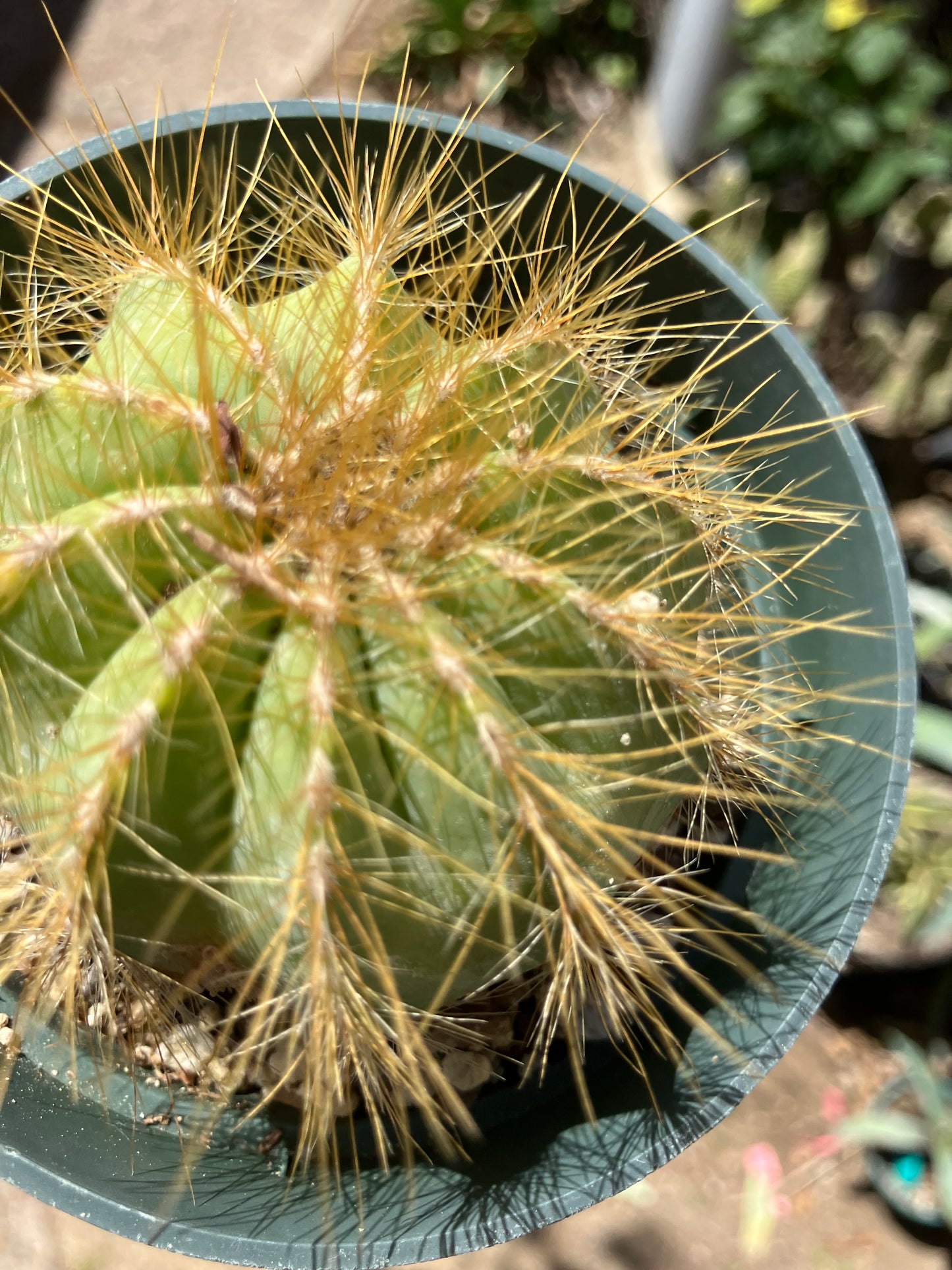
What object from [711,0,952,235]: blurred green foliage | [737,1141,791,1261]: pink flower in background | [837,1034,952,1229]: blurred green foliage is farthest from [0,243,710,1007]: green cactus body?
[711,0,952,235]: blurred green foliage

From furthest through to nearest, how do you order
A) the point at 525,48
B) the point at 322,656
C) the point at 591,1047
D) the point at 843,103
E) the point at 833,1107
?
1. the point at 525,48
2. the point at 843,103
3. the point at 833,1107
4. the point at 591,1047
5. the point at 322,656

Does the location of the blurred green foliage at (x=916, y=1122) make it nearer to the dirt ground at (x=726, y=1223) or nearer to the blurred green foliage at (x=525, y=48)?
the dirt ground at (x=726, y=1223)

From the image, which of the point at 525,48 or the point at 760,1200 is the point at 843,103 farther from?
the point at 760,1200

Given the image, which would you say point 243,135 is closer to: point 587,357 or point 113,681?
point 587,357

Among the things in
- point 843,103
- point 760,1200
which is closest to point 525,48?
point 843,103

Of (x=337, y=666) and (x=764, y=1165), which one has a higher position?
(x=337, y=666)

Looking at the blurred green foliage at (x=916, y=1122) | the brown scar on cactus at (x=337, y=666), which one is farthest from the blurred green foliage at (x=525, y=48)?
the blurred green foliage at (x=916, y=1122)
